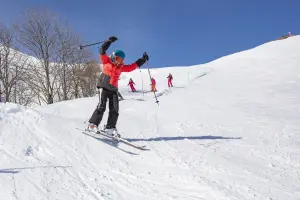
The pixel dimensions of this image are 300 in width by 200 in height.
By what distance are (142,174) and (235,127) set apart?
511 centimetres

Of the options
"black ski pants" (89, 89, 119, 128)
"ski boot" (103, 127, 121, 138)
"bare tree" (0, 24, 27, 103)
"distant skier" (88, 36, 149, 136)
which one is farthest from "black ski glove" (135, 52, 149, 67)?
"bare tree" (0, 24, 27, 103)

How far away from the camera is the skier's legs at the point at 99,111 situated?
6467mm

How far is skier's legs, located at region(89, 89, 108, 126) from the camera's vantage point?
255 inches

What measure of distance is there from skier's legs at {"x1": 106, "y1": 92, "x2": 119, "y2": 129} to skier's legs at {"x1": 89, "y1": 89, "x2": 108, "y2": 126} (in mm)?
164

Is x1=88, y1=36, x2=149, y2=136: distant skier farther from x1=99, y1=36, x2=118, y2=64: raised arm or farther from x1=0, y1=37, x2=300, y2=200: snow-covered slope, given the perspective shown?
x1=0, y1=37, x2=300, y2=200: snow-covered slope

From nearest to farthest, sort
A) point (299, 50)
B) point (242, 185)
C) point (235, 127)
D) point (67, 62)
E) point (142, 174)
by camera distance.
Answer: point (242, 185) < point (142, 174) < point (235, 127) < point (67, 62) < point (299, 50)

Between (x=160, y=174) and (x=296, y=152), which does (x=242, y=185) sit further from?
(x=296, y=152)

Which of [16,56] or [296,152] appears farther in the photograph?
[16,56]

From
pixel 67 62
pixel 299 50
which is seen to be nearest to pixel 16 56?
pixel 67 62

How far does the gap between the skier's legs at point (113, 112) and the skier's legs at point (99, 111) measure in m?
0.16

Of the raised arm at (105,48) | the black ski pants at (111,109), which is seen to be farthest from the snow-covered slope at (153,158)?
the raised arm at (105,48)

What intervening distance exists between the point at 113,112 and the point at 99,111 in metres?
0.34

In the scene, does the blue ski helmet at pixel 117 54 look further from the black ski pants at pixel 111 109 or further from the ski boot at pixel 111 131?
the ski boot at pixel 111 131

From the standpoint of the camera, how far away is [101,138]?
19.7ft
